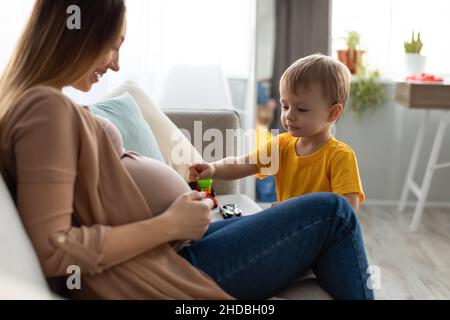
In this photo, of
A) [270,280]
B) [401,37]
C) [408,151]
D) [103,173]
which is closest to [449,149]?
[408,151]

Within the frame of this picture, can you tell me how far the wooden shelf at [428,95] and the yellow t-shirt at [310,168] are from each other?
1.57 meters

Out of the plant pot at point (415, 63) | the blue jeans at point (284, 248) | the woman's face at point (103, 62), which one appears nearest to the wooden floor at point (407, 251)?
the plant pot at point (415, 63)

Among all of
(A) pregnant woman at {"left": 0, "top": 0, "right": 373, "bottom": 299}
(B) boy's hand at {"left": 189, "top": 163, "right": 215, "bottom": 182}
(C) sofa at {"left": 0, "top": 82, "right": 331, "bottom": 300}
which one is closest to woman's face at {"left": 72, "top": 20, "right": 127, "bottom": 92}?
(A) pregnant woman at {"left": 0, "top": 0, "right": 373, "bottom": 299}

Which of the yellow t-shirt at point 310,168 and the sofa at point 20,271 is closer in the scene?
the sofa at point 20,271

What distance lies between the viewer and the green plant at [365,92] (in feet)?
11.9

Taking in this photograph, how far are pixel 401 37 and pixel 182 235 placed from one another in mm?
3077

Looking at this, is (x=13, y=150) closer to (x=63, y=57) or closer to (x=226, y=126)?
(x=63, y=57)

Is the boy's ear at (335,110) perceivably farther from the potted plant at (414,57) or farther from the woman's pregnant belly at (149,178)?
the potted plant at (414,57)

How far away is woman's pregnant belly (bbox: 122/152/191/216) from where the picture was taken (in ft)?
3.69

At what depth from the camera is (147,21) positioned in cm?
330

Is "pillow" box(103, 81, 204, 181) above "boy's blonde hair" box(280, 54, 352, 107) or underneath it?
underneath

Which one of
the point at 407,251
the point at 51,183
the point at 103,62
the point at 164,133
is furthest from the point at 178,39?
the point at 51,183

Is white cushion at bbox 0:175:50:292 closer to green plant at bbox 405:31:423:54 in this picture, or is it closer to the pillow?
the pillow

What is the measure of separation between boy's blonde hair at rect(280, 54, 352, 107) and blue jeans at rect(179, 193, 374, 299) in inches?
18.8
